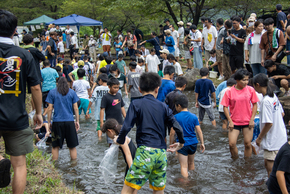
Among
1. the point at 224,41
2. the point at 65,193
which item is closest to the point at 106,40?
the point at 224,41

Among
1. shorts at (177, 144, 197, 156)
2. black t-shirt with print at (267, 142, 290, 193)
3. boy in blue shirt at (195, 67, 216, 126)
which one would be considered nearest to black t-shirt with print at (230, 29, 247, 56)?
boy in blue shirt at (195, 67, 216, 126)

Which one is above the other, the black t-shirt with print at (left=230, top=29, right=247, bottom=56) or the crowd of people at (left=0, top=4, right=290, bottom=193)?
the black t-shirt with print at (left=230, top=29, right=247, bottom=56)

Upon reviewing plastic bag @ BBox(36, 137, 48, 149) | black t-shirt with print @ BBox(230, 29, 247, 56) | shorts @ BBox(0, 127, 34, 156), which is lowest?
plastic bag @ BBox(36, 137, 48, 149)

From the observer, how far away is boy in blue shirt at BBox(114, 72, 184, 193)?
3320 mm

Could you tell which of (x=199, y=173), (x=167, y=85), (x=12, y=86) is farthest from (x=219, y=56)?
(x=12, y=86)

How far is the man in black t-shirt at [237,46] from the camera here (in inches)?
387

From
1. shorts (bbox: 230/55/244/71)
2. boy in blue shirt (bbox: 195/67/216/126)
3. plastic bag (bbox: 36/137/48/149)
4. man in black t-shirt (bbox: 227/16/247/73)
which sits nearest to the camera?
plastic bag (bbox: 36/137/48/149)

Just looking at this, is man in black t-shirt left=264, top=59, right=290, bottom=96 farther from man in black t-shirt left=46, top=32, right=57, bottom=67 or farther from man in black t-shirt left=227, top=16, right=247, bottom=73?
man in black t-shirt left=46, top=32, right=57, bottom=67

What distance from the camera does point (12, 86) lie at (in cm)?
338

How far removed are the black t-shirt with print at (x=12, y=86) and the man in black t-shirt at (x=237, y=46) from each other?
8.12 metres

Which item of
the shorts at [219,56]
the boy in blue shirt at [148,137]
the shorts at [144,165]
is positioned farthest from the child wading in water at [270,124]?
the shorts at [219,56]

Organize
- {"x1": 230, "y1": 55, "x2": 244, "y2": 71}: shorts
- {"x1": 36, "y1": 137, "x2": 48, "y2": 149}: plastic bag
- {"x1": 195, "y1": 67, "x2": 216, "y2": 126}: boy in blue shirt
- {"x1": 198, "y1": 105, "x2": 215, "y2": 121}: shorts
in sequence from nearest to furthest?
{"x1": 36, "y1": 137, "x2": 48, "y2": 149}: plastic bag, {"x1": 195, "y1": 67, "x2": 216, "y2": 126}: boy in blue shirt, {"x1": 198, "y1": 105, "x2": 215, "y2": 121}: shorts, {"x1": 230, "y1": 55, "x2": 244, "y2": 71}: shorts

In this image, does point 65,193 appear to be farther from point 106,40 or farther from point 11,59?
point 106,40

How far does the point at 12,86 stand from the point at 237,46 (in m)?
8.54
